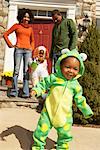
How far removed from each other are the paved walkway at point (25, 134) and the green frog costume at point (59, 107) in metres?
0.50

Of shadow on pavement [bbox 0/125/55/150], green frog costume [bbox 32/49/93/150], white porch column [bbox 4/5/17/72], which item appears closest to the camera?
green frog costume [bbox 32/49/93/150]

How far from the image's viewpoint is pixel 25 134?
226 inches

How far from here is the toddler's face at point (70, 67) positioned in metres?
4.91

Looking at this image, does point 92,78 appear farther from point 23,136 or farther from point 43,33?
point 43,33

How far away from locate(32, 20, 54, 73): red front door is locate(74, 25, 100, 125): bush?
11.1 feet

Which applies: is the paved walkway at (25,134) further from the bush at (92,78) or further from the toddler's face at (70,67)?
the toddler's face at (70,67)

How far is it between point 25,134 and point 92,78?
2.06 metres

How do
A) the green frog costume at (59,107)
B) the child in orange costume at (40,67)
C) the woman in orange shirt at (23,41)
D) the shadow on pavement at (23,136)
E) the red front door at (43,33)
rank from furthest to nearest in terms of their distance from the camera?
the red front door at (43,33), the woman in orange shirt at (23,41), the child in orange costume at (40,67), the shadow on pavement at (23,136), the green frog costume at (59,107)

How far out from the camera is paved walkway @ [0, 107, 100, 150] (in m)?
5.45

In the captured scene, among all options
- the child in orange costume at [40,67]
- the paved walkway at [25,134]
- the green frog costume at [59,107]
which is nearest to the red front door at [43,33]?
the child in orange costume at [40,67]

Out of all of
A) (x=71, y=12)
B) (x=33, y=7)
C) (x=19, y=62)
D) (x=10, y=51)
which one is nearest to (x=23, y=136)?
(x=19, y=62)

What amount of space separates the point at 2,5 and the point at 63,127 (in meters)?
6.42

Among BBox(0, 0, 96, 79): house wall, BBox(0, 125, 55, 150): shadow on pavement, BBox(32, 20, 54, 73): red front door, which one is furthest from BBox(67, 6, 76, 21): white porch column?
BBox(0, 125, 55, 150): shadow on pavement

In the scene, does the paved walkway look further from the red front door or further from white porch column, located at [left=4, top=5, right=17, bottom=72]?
the red front door
